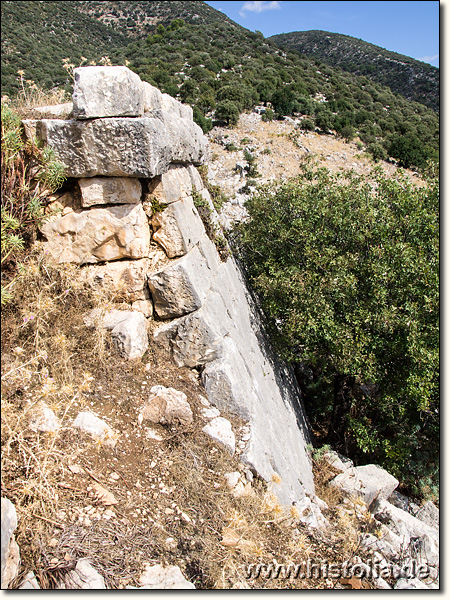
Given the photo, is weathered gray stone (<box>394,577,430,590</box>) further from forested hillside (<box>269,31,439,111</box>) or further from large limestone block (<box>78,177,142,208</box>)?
forested hillside (<box>269,31,439,111</box>)

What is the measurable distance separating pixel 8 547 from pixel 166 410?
204cm

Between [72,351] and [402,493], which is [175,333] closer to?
[72,351]

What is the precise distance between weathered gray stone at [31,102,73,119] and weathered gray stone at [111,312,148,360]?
107 inches

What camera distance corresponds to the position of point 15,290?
15.0 ft

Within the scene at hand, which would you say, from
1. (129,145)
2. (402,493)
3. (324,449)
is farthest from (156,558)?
(402,493)

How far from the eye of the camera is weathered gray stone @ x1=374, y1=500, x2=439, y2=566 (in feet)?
16.8

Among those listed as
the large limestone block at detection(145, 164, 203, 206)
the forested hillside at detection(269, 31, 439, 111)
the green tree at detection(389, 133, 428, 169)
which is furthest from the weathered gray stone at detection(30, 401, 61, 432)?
the forested hillside at detection(269, 31, 439, 111)

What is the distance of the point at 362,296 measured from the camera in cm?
745

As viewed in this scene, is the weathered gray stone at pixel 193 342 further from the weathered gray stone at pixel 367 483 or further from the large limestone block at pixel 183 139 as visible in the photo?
the weathered gray stone at pixel 367 483

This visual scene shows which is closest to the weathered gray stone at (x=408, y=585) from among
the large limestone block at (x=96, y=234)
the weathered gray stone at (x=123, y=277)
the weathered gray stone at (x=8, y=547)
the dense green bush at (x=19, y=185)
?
the weathered gray stone at (x=8, y=547)

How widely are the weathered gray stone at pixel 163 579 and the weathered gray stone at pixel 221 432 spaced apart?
1560mm

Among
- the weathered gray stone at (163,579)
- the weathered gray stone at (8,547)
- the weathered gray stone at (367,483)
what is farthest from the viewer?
the weathered gray stone at (367,483)

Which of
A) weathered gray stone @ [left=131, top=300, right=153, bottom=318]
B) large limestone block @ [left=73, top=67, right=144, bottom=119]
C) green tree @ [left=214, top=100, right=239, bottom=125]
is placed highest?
green tree @ [left=214, top=100, right=239, bottom=125]

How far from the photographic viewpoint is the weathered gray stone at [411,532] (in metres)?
5.12
